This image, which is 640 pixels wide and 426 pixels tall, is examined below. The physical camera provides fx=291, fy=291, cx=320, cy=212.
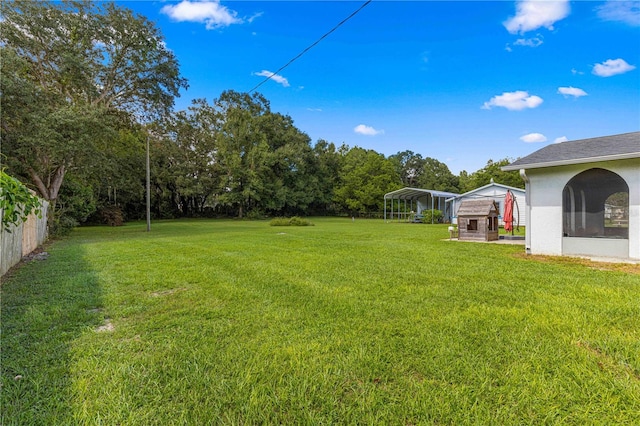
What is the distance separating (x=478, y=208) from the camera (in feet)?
33.2

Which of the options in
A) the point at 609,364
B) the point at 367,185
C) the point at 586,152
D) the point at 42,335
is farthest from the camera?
the point at 367,185

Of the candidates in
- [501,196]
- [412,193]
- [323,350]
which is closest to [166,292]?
[323,350]

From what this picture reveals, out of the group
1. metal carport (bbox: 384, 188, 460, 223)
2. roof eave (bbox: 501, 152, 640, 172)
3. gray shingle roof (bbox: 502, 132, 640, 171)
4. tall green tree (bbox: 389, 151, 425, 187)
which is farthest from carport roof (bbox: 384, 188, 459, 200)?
tall green tree (bbox: 389, 151, 425, 187)

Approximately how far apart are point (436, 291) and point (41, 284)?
5.85m

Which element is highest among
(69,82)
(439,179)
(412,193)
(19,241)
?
(69,82)

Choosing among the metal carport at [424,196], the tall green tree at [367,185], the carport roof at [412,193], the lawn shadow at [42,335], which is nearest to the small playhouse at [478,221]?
the lawn shadow at [42,335]

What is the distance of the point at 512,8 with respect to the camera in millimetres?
6996

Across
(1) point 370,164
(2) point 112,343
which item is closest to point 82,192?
(2) point 112,343

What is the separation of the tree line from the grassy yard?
3478mm

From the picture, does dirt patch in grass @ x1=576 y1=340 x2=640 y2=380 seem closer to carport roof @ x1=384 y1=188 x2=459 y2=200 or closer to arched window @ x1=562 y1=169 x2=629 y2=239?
arched window @ x1=562 y1=169 x2=629 y2=239

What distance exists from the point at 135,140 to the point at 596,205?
27.4 m

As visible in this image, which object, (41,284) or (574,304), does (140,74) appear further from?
(574,304)

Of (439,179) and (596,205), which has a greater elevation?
(439,179)

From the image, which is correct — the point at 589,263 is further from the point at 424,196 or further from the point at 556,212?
the point at 424,196
